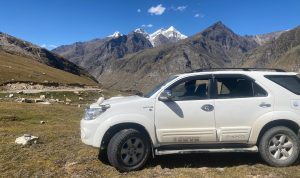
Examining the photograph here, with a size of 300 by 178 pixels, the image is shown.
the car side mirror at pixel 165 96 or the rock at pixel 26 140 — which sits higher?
the car side mirror at pixel 165 96

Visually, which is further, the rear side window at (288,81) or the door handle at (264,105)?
the rear side window at (288,81)

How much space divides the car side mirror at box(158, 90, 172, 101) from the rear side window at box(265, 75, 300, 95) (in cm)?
265

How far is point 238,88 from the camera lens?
1030cm

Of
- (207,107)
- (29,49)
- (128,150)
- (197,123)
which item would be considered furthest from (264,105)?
(29,49)

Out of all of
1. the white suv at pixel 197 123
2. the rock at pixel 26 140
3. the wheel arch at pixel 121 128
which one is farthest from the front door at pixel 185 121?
Answer: the rock at pixel 26 140

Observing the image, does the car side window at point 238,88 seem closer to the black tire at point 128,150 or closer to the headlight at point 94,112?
the black tire at point 128,150

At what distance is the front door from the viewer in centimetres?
977

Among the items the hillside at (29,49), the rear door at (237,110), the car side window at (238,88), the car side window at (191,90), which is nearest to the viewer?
the rear door at (237,110)

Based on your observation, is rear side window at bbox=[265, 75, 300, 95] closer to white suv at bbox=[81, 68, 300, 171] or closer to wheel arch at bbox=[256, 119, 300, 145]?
white suv at bbox=[81, 68, 300, 171]

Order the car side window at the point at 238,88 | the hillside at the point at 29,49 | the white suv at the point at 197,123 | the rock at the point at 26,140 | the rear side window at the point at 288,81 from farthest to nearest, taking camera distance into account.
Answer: the hillside at the point at 29,49, the rock at the point at 26,140, the rear side window at the point at 288,81, the car side window at the point at 238,88, the white suv at the point at 197,123

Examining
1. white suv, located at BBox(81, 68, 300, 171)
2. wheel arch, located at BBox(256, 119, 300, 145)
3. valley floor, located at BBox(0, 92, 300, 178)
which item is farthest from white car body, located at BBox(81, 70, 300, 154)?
valley floor, located at BBox(0, 92, 300, 178)

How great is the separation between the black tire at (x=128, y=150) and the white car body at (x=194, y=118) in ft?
0.79

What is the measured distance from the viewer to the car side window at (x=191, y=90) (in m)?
10.0

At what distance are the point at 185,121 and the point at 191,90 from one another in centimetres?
89
